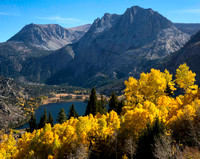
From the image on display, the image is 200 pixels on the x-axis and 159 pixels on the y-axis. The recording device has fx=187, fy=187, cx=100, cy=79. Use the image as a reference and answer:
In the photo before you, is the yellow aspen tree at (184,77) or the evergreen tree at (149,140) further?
the yellow aspen tree at (184,77)

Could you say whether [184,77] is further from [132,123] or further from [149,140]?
[149,140]

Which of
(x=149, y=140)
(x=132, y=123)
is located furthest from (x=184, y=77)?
(x=149, y=140)

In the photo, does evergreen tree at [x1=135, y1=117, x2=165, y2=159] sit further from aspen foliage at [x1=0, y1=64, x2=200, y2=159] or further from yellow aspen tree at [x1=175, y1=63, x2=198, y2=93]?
yellow aspen tree at [x1=175, y1=63, x2=198, y2=93]

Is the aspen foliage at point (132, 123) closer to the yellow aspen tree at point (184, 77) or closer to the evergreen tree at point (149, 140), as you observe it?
the yellow aspen tree at point (184, 77)

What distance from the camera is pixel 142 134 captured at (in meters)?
30.0

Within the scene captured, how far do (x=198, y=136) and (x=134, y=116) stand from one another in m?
11.5

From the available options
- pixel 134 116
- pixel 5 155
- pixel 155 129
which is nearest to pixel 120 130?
pixel 134 116

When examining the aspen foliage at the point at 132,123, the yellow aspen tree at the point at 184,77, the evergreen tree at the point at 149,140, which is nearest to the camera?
the evergreen tree at the point at 149,140

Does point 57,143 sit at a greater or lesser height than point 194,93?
lesser

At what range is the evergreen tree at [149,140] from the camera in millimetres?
27781

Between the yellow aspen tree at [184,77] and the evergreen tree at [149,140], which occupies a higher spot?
the yellow aspen tree at [184,77]

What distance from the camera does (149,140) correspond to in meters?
28.3

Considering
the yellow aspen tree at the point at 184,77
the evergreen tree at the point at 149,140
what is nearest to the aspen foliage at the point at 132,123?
the yellow aspen tree at the point at 184,77

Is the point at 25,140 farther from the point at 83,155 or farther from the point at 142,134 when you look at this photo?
the point at 142,134
